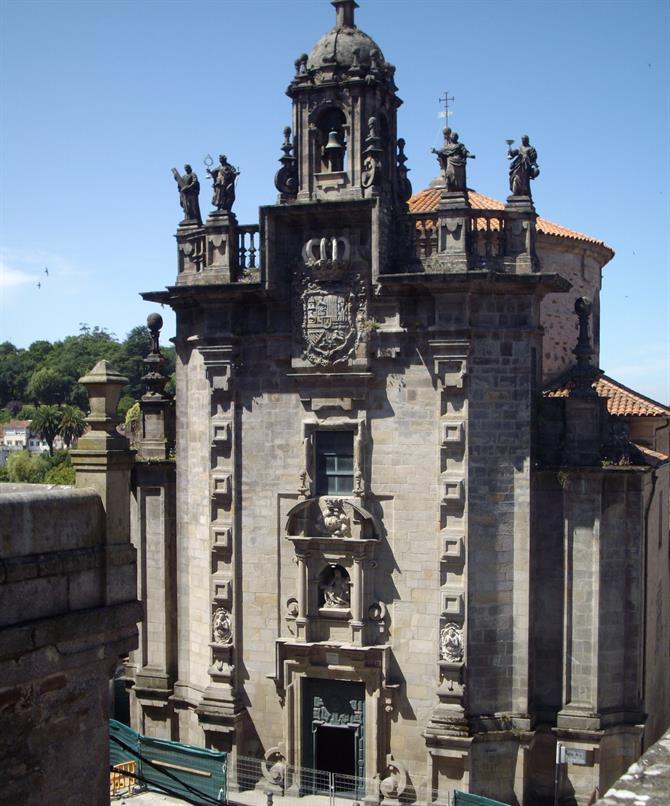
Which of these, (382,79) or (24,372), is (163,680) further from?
(24,372)

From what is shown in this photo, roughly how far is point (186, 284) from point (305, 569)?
21.4 feet

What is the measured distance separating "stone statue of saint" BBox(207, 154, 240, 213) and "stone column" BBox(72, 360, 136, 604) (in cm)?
1081

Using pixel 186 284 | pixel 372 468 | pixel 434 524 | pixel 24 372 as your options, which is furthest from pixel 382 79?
pixel 24 372

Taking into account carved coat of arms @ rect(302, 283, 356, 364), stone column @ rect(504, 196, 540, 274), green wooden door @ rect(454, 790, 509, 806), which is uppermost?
stone column @ rect(504, 196, 540, 274)

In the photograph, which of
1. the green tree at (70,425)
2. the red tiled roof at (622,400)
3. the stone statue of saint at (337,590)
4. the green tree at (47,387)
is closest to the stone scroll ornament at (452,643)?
the stone statue of saint at (337,590)

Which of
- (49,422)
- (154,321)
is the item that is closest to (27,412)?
(49,422)

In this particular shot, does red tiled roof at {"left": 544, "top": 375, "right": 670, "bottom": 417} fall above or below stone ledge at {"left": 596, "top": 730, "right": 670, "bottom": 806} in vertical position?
above

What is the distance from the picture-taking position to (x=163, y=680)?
800 inches

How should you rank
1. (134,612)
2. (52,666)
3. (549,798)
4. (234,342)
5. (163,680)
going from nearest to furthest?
(52,666)
(134,612)
(549,798)
(234,342)
(163,680)

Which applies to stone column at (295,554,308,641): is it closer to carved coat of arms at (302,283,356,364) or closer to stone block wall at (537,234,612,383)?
carved coat of arms at (302,283,356,364)

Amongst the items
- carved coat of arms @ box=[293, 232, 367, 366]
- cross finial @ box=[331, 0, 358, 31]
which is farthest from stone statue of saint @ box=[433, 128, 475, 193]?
cross finial @ box=[331, 0, 358, 31]

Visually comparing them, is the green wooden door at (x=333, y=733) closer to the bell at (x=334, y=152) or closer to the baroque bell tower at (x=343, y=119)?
the baroque bell tower at (x=343, y=119)

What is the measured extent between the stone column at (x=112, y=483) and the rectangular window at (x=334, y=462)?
9.63 metres

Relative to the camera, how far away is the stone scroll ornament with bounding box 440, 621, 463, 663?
57.4ft
